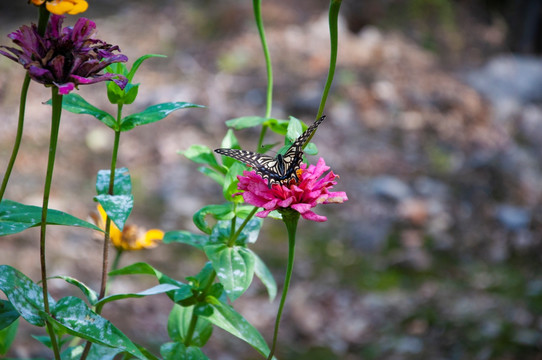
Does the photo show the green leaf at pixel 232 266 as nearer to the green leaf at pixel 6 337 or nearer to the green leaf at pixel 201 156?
the green leaf at pixel 201 156

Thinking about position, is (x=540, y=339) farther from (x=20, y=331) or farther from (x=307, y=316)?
(x=20, y=331)

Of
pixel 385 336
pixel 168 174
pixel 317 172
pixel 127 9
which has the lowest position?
pixel 385 336

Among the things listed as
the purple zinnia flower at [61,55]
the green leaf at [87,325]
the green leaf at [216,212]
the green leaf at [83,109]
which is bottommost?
the green leaf at [87,325]

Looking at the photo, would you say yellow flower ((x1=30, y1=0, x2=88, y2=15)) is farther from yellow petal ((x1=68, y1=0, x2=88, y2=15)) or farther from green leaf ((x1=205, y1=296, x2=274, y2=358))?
green leaf ((x1=205, y1=296, x2=274, y2=358))

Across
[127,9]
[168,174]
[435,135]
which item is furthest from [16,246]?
[127,9]

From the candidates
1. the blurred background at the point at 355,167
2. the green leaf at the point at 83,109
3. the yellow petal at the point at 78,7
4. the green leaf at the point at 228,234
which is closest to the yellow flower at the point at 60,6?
the yellow petal at the point at 78,7

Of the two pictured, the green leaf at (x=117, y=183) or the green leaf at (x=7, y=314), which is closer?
the green leaf at (x=7, y=314)

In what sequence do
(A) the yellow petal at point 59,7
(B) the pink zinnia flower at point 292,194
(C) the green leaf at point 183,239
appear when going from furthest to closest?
1. (C) the green leaf at point 183,239
2. (B) the pink zinnia flower at point 292,194
3. (A) the yellow petal at point 59,7

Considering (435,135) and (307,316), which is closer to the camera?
(307,316)
